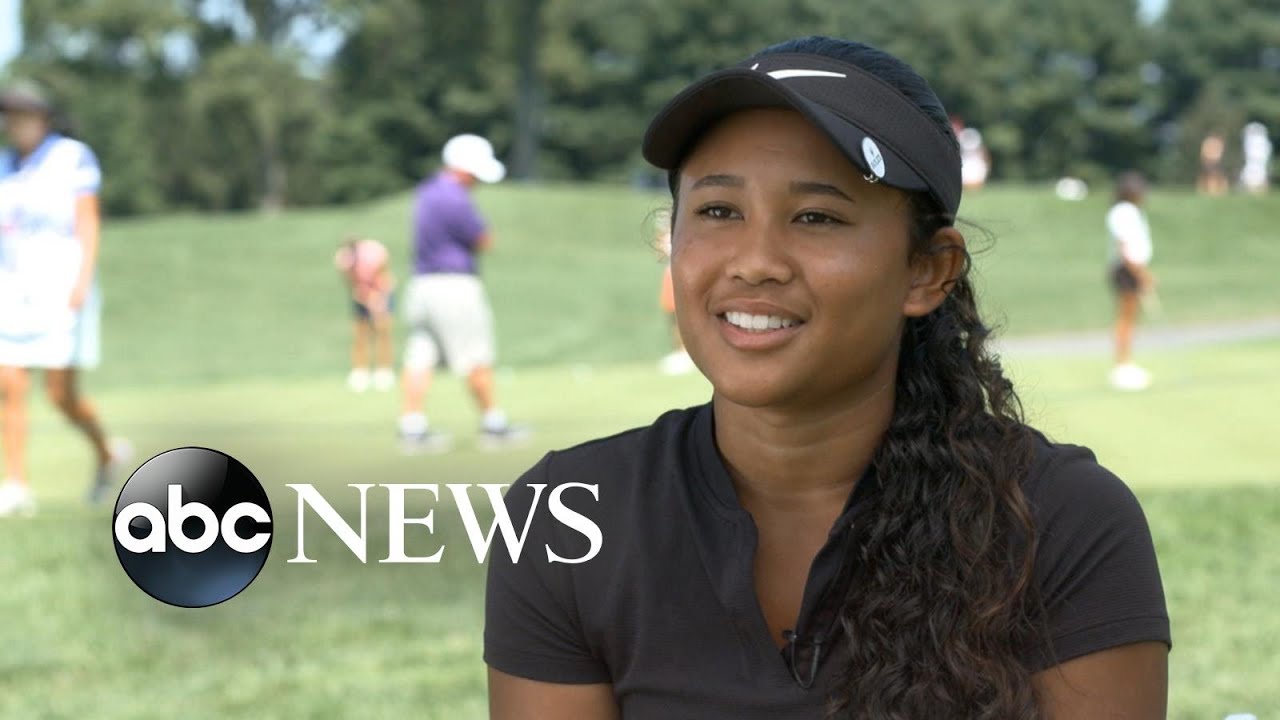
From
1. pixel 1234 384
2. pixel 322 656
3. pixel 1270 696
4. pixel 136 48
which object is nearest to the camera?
pixel 1270 696

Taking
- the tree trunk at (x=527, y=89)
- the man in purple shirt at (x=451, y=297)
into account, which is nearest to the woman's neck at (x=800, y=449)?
the man in purple shirt at (x=451, y=297)

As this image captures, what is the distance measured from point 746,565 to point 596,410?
10.3m

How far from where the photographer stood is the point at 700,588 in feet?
6.98

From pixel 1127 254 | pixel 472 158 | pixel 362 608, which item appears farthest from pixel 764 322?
pixel 1127 254

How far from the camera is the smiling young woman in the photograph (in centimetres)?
207

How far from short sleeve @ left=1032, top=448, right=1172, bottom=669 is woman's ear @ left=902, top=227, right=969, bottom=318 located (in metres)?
0.29

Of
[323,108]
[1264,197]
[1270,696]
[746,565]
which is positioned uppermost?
[323,108]

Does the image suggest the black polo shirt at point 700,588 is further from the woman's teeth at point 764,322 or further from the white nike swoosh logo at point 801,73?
the white nike swoosh logo at point 801,73

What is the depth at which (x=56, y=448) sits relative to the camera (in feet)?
37.0

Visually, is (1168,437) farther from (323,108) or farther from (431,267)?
(323,108)

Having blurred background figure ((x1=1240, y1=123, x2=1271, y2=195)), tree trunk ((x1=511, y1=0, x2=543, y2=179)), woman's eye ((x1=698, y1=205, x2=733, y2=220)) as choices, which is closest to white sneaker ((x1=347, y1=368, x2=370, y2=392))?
woman's eye ((x1=698, y1=205, x2=733, y2=220))

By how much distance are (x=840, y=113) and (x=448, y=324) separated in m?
8.64

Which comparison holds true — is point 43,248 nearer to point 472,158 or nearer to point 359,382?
point 472,158

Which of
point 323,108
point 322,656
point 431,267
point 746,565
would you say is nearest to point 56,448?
point 431,267
